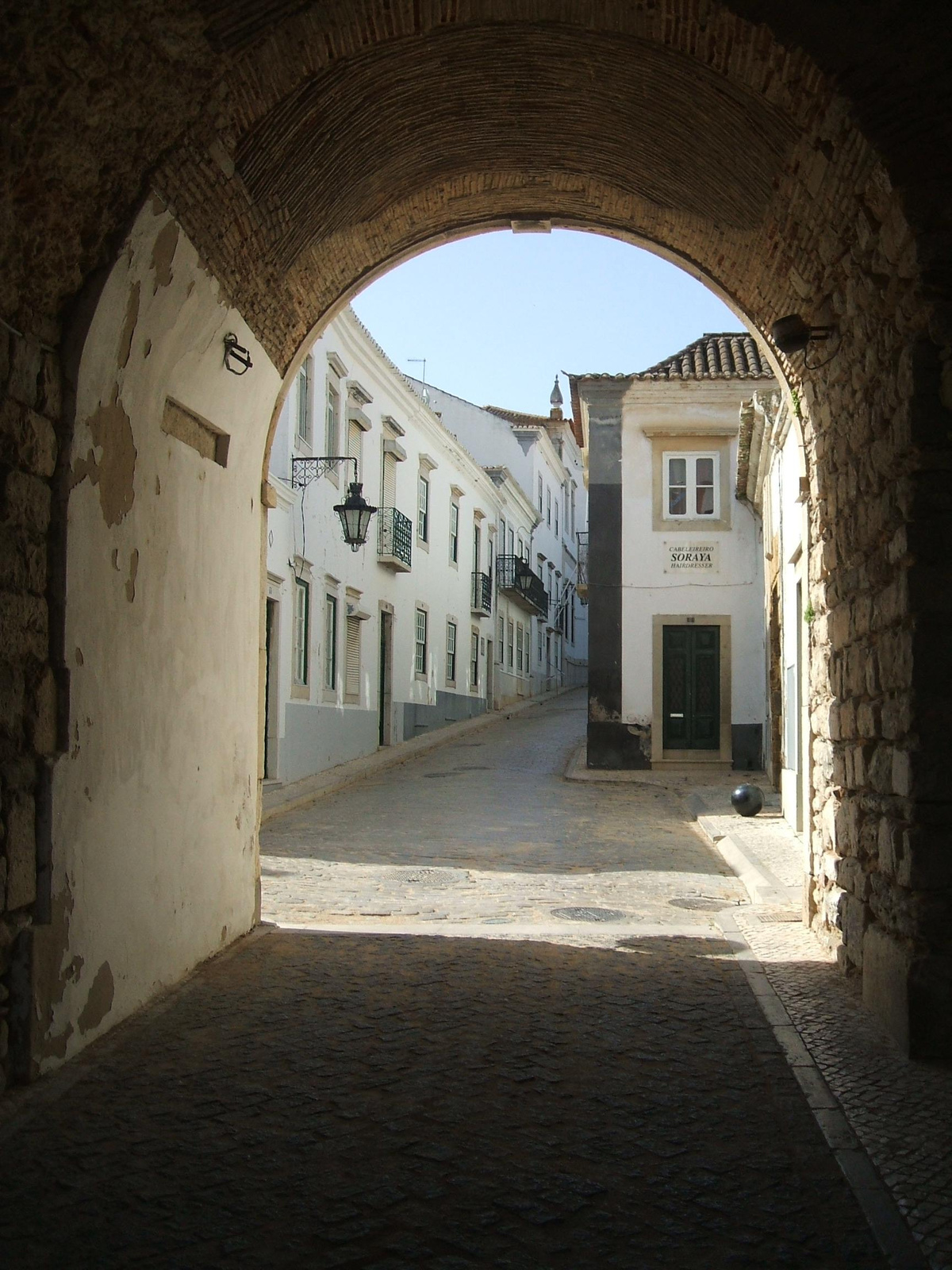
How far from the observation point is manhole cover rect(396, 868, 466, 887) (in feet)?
31.1

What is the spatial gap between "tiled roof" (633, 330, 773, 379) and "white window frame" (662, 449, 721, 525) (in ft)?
4.34

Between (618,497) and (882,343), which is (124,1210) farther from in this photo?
(618,497)

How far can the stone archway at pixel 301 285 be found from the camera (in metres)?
4.48

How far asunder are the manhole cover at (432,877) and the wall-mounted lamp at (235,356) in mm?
4321

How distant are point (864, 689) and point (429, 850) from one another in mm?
6491

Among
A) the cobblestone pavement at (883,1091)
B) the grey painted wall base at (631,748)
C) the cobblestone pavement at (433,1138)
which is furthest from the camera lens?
the grey painted wall base at (631,748)

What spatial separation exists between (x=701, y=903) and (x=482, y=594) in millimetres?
25236

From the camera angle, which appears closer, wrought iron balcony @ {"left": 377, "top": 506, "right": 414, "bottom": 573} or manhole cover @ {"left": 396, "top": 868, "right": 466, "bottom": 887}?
manhole cover @ {"left": 396, "top": 868, "right": 466, "bottom": 887}

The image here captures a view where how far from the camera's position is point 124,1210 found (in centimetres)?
333

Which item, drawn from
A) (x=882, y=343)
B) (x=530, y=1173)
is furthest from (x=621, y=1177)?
(x=882, y=343)

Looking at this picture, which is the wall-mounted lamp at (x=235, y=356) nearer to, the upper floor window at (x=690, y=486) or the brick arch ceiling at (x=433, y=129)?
the brick arch ceiling at (x=433, y=129)

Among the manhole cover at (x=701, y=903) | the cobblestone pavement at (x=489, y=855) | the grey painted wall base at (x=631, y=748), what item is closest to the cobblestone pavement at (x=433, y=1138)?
the cobblestone pavement at (x=489, y=855)

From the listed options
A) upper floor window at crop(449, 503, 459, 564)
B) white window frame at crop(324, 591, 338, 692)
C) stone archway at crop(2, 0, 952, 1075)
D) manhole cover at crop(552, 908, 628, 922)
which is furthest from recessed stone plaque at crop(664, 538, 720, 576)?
stone archway at crop(2, 0, 952, 1075)

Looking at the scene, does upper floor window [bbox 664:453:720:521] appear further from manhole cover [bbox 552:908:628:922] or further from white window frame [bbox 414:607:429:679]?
manhole cover [bbox 552:908:628:922]
